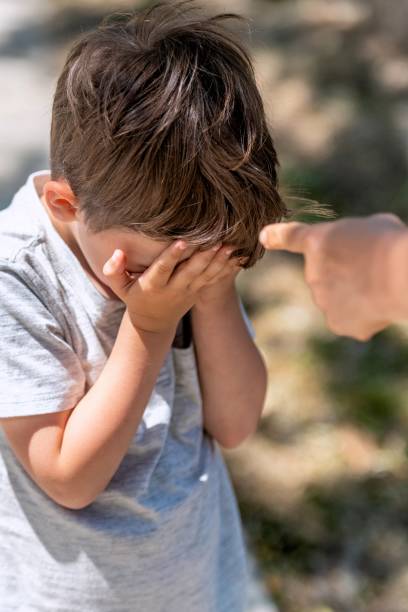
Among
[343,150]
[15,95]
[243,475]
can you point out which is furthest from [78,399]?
[15,95]

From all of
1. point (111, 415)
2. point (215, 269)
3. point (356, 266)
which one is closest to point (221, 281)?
point (215, 269)

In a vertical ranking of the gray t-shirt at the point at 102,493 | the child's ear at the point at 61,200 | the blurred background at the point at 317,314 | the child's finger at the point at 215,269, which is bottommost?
the blurred background at the point at 317,314

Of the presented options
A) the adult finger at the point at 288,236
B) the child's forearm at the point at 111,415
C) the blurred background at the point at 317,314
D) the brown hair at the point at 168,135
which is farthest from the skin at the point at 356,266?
the blurred background at the point at 317,314

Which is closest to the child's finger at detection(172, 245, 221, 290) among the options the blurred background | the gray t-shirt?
the gray t-shirt

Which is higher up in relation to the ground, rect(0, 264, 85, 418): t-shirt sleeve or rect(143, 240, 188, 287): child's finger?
rect(143, 240, 188, 287): child's finger

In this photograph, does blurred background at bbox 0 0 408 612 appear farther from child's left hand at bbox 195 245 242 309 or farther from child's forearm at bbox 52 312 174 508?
child's forearm at bbox 52 312 174 508

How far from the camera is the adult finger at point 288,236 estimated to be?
87cm

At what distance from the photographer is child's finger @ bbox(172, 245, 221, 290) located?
106 cm

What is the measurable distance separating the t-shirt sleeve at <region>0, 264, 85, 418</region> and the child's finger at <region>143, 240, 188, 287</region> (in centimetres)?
14

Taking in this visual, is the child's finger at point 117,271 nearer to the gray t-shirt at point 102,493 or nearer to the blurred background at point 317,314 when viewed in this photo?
the gray t-shirt at point 102,493

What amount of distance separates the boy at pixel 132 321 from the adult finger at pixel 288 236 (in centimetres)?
14

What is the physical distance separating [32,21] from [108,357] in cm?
290

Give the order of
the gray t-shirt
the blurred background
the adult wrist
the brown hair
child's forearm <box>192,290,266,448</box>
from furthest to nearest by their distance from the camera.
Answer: the blurred background → child's forearm <box>192,290,266,448</box> → the gray t-shirt → the brown hair → the adult wrist

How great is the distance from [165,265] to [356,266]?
0.28 m
